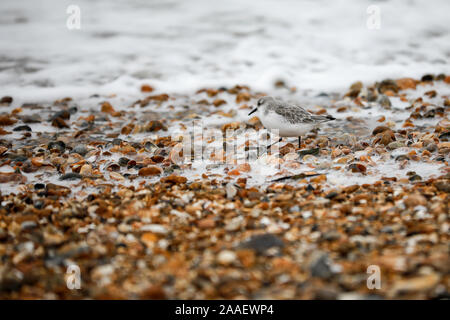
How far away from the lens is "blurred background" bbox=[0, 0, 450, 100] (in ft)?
30.0

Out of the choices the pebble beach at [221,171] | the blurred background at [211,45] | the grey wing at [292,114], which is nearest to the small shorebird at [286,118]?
the grey wing at [292,114]

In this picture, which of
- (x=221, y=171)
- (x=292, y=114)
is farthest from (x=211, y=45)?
(x=221, y=171)

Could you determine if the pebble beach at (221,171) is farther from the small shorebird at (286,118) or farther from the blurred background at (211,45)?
the small shorebird at (286,118)

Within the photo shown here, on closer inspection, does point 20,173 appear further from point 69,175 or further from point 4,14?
point 4,14

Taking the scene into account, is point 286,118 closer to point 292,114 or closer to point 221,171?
point 292,114

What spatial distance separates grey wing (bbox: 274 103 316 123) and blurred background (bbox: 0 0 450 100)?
11.3 feet

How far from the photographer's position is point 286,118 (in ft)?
17.2

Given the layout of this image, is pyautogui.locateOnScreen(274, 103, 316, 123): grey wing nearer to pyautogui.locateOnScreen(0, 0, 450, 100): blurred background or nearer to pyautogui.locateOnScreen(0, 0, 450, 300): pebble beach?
pyautogui.locateOnScreen(0, 0, 450, 300): pebble beach

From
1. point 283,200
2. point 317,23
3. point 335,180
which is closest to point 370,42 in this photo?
point 317,23

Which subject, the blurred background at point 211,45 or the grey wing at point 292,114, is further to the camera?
the blurred background at point 211,45

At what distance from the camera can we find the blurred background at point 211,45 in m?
9.15

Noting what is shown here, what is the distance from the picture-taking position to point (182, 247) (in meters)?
3.14

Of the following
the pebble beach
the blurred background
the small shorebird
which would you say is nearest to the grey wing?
the small shorebird

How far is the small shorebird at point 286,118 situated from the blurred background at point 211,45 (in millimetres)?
3443
